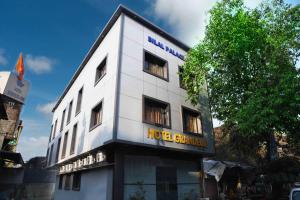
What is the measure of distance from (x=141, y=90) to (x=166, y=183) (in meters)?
5.63

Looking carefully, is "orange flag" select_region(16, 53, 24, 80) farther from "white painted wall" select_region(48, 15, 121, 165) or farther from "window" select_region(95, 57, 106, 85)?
"window" select_region(95, 57, 106, 85)

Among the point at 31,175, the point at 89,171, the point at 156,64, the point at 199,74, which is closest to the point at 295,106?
the point at 199,74

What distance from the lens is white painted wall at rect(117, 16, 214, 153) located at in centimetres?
1143

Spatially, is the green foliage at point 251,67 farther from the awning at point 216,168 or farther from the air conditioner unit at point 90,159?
the air conditioner unit at point 90,159

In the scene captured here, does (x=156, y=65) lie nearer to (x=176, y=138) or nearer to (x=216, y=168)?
(x=176, y=138)

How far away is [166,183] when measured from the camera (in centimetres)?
1251

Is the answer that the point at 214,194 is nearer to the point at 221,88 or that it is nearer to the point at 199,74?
the point at 221,88

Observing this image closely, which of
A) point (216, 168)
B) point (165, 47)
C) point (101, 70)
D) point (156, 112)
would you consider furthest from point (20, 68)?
point (216, 168)

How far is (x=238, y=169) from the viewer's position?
62.5 ft

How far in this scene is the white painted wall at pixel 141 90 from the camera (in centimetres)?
1143

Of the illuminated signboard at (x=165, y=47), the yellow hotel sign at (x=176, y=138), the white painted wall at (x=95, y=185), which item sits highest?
the illuminated signboard at (x=165, y=47)

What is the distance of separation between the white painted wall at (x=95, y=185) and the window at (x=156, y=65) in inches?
273

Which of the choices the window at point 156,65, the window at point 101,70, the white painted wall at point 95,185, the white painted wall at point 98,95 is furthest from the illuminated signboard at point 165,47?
the white painted wall at point 95,185

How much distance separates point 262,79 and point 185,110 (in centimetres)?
525
